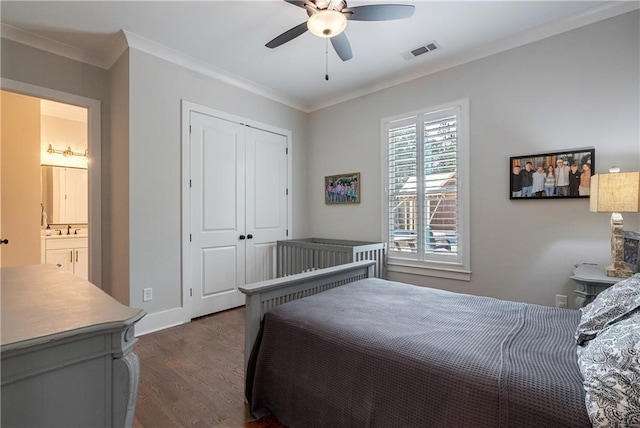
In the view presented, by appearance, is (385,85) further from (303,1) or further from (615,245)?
(615,245)

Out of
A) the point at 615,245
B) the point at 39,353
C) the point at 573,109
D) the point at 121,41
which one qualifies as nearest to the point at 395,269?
the point at 615,245

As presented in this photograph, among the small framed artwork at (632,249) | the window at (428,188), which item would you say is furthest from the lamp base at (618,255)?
the window at (428,188)

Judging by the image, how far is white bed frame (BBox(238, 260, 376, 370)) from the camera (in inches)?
68.0

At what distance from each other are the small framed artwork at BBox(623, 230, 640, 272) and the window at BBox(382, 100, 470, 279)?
1187 millimetres

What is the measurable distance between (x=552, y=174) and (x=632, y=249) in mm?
818

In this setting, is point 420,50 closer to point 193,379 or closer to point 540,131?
point 540,131

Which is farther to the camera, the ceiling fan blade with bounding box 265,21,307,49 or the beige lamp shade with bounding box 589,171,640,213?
the ceiling fan blade with bounding box 265,21,307,49

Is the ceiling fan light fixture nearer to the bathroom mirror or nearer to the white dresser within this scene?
the white dresser

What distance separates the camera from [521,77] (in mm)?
2846

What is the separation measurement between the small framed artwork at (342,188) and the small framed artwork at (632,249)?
2600 mm

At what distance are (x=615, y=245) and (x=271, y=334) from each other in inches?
94.2

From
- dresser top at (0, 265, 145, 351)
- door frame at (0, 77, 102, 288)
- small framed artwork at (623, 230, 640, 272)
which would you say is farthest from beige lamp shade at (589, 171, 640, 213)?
door frame at (0, 77, 102, 288)

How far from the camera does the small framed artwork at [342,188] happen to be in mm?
4121

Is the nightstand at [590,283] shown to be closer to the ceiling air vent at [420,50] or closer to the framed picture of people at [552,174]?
the framed picture of people at [552,174]
